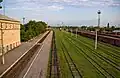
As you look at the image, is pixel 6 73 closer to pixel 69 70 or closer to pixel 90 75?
pixel 69 70

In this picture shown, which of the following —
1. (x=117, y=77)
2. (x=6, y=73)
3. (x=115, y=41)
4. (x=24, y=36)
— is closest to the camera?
(x=117, y=77)

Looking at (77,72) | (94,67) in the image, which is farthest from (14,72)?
(94,67)

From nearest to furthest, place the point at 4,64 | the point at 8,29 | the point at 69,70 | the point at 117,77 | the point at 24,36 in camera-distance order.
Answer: the point at 117,77, the point at 69,70, the point at 4,64, the point at 8,29, the point at 24,36

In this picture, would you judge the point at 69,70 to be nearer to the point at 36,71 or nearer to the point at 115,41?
the point at 36,71

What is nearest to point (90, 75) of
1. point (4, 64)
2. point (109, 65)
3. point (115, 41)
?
point (109, 65)

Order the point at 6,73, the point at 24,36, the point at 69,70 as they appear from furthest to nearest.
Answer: the point at 24,36 < the point at 69,70 < the point at 6,73

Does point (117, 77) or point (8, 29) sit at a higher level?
point (8, 29)

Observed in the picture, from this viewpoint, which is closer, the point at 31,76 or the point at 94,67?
the point at 31,76

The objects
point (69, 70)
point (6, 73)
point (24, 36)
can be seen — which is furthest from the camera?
point (24, 36)

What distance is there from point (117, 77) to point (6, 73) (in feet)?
30.8

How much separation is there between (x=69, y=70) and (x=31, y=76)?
431 cm

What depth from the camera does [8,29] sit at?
38469 mm

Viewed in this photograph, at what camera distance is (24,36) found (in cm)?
6272

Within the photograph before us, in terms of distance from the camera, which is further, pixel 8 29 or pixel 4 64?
pixel 8 29
